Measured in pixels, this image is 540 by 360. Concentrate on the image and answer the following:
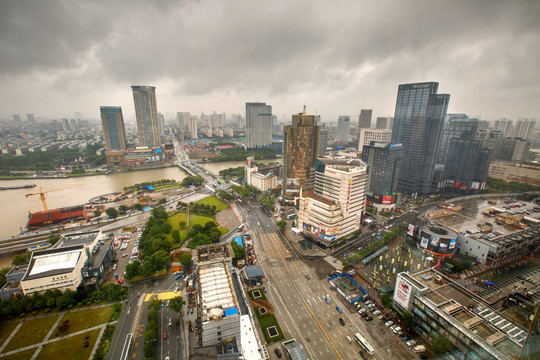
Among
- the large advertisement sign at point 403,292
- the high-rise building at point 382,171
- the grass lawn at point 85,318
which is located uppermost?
the high-rise building at point 382,171

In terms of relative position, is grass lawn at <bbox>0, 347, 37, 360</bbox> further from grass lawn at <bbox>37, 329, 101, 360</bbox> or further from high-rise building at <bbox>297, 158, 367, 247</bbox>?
high-rise building at <bbox>297, 158, 367, 247</bbox>

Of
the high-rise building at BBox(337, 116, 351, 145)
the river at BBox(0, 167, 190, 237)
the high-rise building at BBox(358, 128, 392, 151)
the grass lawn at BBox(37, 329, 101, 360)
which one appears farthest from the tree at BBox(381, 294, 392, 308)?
the high-rise building at BBox(337, 116, 351, 145)

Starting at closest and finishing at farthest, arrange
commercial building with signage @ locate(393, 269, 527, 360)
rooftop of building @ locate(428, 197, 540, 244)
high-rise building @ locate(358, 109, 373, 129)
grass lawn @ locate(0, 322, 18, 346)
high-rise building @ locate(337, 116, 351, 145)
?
1. commercial building with signage @ locate(393, 269, 527, 360)
2. grass lawn @ locate(0, 322, 18, 346)
3. rooftop of building @ locate(428, 197, 540, 244)
4. high-rise building @ locate(358, 109, 373, 129)
5. high-rise building @ locate(337, 116, 351, 145)

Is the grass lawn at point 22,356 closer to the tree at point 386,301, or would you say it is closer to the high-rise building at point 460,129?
the tree at point 386,301

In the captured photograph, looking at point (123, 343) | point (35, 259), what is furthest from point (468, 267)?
point (35, 259)

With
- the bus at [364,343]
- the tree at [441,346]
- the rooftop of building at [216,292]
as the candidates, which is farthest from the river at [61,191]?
the tree at [441,346]

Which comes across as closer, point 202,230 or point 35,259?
point 35,259

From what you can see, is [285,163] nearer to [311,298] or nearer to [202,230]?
[202,230]
